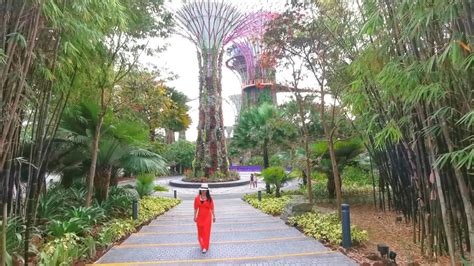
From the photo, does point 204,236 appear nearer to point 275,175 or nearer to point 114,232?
point 114,232

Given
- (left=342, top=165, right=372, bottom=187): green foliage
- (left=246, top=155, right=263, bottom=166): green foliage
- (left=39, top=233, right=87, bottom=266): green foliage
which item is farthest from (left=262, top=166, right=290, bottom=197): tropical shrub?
(left=246, top=155, right=263, bottom=166): green foliage

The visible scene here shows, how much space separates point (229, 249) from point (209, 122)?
46.8ft

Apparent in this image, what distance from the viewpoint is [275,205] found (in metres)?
9.39

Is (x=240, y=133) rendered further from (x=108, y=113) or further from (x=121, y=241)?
(x=121, y=241)

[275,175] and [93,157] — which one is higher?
[93,157]

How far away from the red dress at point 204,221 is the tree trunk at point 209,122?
44.2ft

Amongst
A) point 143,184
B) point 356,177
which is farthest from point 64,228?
point 356,177

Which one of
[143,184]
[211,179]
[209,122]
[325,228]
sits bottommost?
[325,228]

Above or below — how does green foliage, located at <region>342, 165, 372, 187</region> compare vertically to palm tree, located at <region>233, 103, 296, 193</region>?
below

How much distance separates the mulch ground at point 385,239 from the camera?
13.2 feet

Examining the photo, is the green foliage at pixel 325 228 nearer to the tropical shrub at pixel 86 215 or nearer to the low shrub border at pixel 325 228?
the low shrub border at pixel 325 228

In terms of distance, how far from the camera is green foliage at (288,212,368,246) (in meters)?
5.01

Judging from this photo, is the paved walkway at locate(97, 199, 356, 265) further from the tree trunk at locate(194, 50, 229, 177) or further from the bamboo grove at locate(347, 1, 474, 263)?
the tree trunk at locate(194, 50, 229, 177)

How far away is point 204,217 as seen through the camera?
5090 mm
